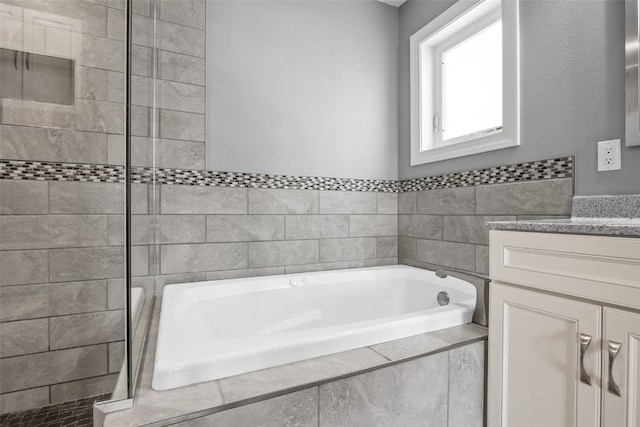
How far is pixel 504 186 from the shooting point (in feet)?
5.92

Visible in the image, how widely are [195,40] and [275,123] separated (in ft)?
2.19

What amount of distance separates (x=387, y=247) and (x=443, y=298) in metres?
0.71

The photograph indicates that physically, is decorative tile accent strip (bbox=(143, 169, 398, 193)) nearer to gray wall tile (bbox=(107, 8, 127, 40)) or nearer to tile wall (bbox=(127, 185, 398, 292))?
tile wall (bbox=(127, 185, 398, 292))

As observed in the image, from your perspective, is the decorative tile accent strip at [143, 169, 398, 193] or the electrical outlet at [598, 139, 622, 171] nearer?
the electrical outlet at [598, 139, 622, 171]

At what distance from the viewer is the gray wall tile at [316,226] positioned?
2.20 metres

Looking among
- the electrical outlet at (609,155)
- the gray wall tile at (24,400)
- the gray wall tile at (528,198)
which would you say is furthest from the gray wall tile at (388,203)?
the gray wall tile at (24,400)

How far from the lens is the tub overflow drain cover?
75.8 inches

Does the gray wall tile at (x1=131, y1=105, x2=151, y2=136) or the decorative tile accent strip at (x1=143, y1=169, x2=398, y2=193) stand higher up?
the gray wall tile at (x1=131, y1=105, x2=151, y2=136)

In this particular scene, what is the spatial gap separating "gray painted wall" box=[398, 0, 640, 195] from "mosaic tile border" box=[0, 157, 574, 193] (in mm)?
65

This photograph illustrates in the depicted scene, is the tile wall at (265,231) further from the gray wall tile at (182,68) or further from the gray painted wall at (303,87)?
the gray wall tile at (182,68)

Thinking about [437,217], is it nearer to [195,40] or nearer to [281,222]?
[281,222]

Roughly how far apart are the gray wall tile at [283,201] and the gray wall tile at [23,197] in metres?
1.05

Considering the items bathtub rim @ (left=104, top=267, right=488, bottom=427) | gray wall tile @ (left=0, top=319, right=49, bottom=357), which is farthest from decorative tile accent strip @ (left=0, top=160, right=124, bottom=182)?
bathtub rim @ (left=104, top=267, right=488, bottom=427)

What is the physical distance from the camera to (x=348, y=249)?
2.41 metres
